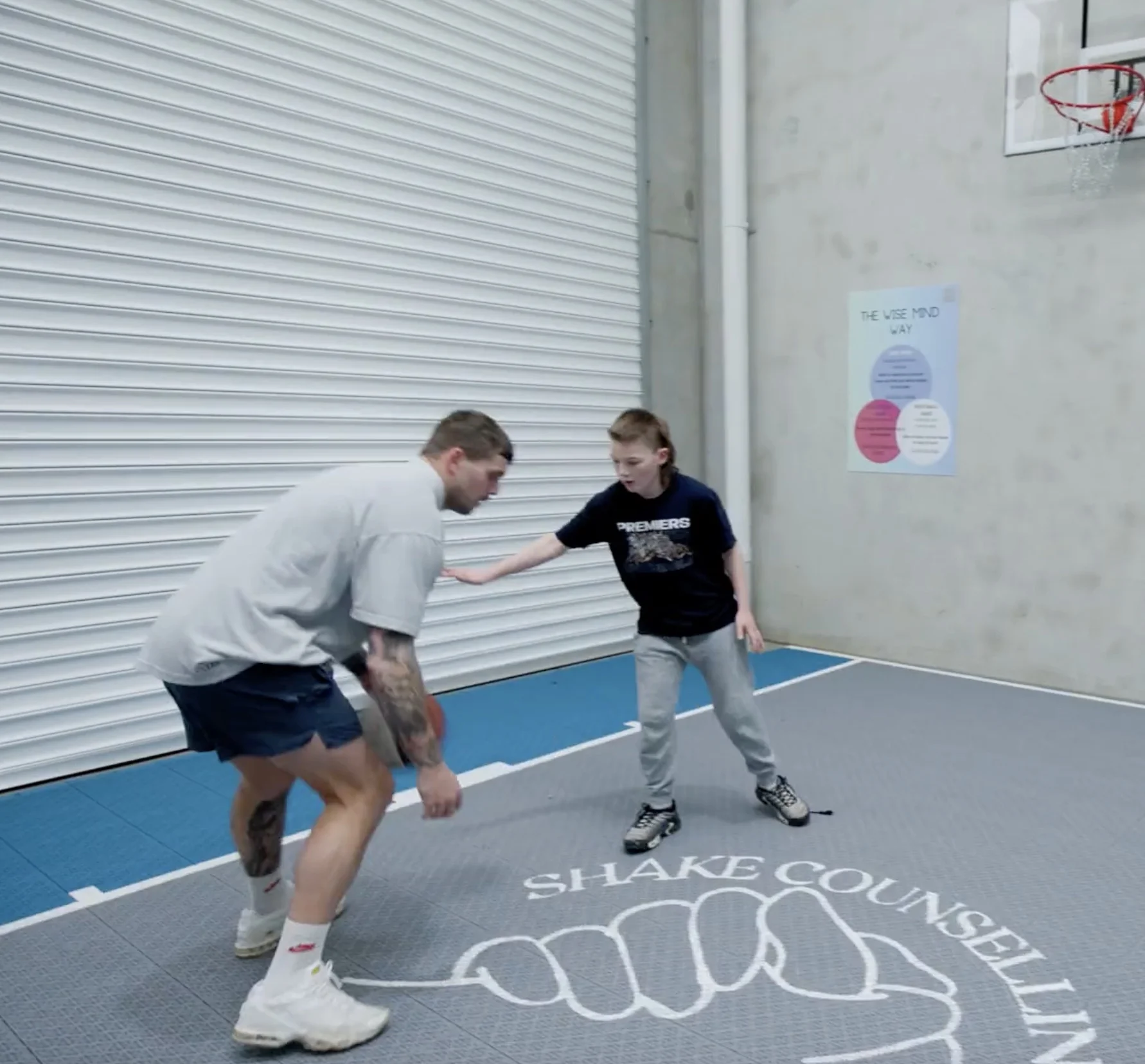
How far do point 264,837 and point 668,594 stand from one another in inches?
54.7

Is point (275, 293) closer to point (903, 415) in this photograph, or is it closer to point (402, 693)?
point (402, 693)

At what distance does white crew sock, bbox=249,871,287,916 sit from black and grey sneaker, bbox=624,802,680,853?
1089 millimetres

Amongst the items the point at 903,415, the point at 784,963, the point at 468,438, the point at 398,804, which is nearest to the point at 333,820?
the point at 468,438

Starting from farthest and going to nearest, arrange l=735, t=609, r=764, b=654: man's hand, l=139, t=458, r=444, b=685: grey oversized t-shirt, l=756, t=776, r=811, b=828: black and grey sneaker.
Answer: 1. l=756, t=776, r=811, b=828: black and grey sneaker
2. l=735, t=609, r=764, b=654: man's hand
3. l=139, t=458, r=444, b=685: grey oversized t-shirt

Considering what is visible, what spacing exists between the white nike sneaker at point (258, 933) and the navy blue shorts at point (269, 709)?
599 millimetres

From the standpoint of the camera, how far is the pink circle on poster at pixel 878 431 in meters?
5.46

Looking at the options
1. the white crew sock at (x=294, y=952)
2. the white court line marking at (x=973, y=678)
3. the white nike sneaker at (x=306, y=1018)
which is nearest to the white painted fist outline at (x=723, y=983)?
the white nike sneaker at (x=306, y=1018)

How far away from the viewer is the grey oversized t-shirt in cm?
205

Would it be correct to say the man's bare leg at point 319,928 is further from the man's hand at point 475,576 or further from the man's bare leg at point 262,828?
the man's hand at point 475,576

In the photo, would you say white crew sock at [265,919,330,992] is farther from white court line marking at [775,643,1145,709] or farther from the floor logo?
white court line marking at [775,643,1145,709]

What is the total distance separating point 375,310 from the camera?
4.76 metres

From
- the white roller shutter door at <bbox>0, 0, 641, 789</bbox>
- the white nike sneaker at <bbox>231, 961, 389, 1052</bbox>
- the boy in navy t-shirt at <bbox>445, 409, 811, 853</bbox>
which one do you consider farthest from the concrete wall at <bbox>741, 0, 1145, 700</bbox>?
the white nike sneaker at <bbox>231, 961, 389, 1052</bbox>

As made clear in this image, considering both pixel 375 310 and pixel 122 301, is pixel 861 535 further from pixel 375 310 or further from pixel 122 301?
pixel 122 301

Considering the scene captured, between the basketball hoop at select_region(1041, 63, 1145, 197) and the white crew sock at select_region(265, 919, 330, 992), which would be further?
the basketball hoop at select_region(1041, 63, 1145, 197)
